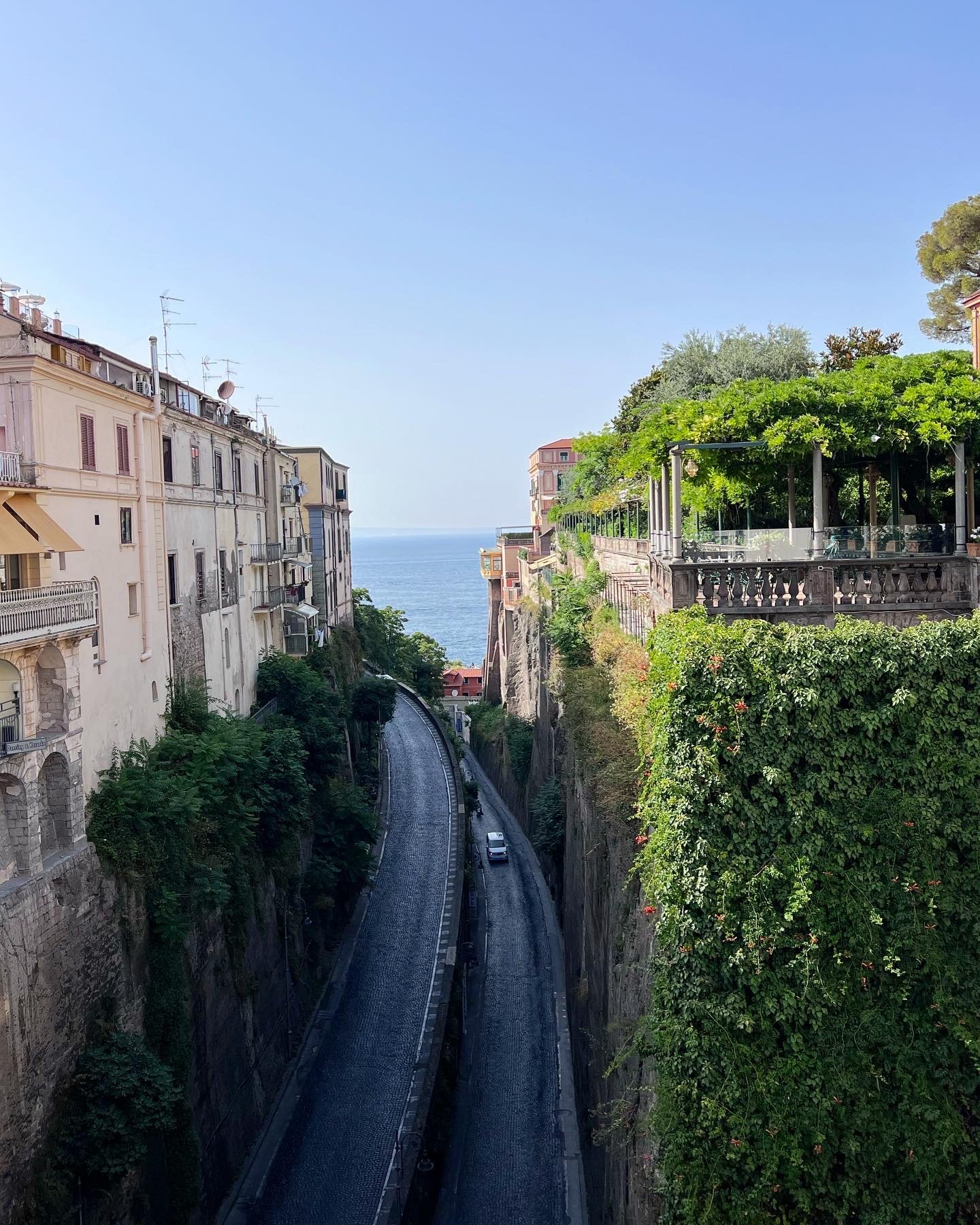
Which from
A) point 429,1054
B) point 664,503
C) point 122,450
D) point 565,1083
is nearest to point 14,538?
point 122,450

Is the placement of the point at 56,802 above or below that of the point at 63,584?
below

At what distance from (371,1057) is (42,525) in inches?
605

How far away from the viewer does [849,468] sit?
2023 cm

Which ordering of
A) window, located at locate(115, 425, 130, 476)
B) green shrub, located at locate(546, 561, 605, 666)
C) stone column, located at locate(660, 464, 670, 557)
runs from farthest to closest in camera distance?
green shrub, located at locate(546, 561, 605, 666)
window, located at locate(115, 425, 130, 476)
stone column, located at locate(660, 464, 670, 557)

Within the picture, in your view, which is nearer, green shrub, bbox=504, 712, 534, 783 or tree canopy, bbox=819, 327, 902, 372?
tree canopy, bbox=819, 327, 902, 372

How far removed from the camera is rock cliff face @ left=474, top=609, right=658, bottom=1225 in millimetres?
13461

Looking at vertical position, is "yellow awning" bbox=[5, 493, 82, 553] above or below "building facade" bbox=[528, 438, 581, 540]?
below

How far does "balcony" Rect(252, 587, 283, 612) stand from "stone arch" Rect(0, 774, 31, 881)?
58.8 ft

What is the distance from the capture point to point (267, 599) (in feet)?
119

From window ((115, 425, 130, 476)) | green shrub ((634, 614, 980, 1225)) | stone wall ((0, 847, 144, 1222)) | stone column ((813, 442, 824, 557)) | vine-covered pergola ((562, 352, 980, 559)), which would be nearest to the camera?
green shrub ((634, 614, 980, 1225))

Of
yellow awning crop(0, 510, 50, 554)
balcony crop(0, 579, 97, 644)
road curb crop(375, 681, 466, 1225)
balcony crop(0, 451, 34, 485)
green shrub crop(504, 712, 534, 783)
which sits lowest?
road curb crop(375, 681, 466, 1225)

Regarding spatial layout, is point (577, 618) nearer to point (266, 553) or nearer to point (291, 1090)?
point (266, 553)

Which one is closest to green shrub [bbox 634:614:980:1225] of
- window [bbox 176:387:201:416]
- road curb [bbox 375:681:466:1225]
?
road curb [bbox 375:681:466:1225]

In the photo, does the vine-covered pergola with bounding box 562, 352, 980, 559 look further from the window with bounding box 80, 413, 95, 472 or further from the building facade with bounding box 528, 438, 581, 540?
the building facade with bounding box 528, 438, 581, 540
